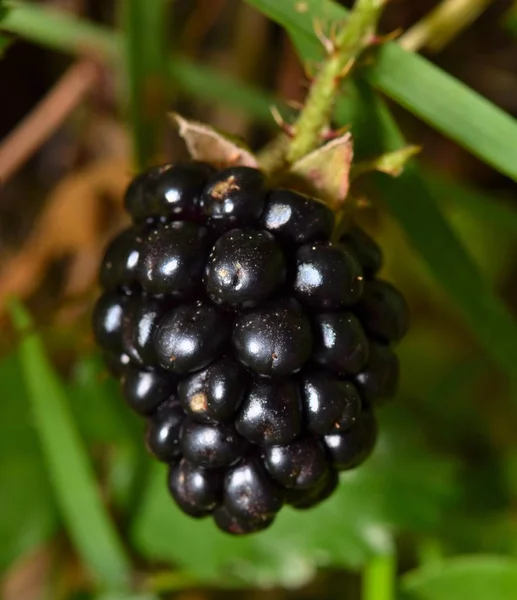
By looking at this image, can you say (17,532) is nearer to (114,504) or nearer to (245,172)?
(114,504)

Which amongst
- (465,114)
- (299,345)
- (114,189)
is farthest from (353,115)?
(114,189)

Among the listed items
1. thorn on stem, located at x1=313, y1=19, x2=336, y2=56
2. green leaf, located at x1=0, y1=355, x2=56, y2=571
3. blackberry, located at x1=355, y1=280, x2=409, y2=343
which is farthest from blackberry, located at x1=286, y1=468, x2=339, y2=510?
green leaf, located at x1=0, y1=355, x2=56, y2=571

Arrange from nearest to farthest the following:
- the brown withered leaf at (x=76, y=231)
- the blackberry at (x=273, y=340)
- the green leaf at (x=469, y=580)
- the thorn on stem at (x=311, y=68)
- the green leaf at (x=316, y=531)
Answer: the blackberry at (x=273, y=340), the thorn on stem at (x=311, y=68), the green leaf at (x=469, y=580), the green leaf at (x=316, y=531), the brown withered leaf at (x=76, y=231)

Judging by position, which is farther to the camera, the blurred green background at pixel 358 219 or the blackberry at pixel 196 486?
the blurred green background at pixel 358 219

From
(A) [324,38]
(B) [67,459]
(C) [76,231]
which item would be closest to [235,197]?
(A) [324,38]

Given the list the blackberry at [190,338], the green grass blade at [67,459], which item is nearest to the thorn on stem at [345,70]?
the blackberry at [190,338]

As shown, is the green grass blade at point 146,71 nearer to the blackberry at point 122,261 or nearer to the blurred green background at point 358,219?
the blurred green background at point 358,219

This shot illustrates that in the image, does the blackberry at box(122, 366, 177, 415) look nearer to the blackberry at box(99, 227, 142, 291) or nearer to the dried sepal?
the blackberry at box(99, 227, 142, 291)

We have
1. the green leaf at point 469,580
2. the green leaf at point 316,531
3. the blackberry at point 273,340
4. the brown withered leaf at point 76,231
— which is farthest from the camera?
the brown withered leaf at point 76,231
